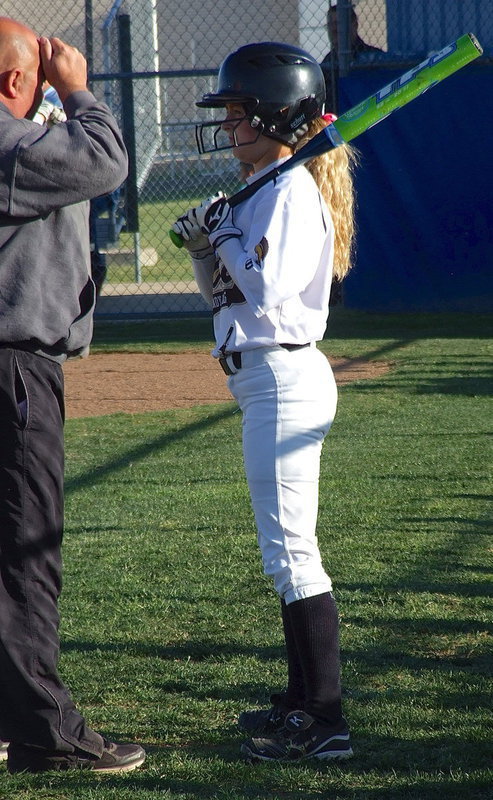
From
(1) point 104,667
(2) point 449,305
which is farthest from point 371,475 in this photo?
(2) point 449,305

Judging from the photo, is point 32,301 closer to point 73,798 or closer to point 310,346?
point 310,346

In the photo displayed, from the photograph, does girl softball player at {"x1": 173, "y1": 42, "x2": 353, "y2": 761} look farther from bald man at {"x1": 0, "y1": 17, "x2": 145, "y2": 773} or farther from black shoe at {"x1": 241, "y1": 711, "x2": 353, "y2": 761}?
bald man at {"x1": 0, "y1": 17, "x2": 145, "y2": 773}

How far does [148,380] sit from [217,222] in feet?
19.9

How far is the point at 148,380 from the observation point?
8922mm

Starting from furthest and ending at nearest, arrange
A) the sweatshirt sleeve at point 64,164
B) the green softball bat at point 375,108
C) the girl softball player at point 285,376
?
the green softball bat at point 375,108 < the girl softball player at point 285,376 < the sweatshirt sleeve at point 64,164

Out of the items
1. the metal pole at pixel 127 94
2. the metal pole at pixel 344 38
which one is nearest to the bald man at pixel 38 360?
the metal pole at pixel 127 94

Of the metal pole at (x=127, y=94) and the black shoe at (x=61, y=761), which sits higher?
the metal pole at (x=127, y=94)

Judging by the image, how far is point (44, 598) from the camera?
2.78 meters

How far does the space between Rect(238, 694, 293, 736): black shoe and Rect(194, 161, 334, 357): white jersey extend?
3.31ft

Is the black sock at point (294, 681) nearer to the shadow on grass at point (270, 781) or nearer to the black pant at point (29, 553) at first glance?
the shadow on grass at point (270, 781)

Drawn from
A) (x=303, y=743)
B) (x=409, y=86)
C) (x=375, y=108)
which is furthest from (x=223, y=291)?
(x=303, y=743)

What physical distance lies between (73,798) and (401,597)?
178 centimetres

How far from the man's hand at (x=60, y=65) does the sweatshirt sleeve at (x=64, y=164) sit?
0.10 meters

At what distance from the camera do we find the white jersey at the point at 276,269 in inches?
109
